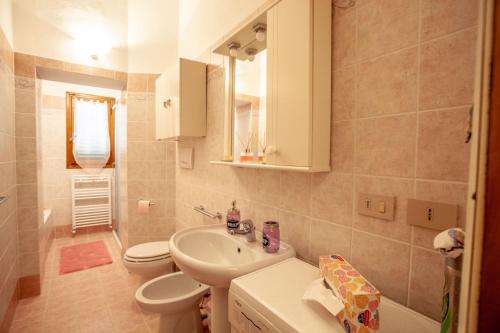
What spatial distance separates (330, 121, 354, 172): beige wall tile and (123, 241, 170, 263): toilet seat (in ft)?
5.40

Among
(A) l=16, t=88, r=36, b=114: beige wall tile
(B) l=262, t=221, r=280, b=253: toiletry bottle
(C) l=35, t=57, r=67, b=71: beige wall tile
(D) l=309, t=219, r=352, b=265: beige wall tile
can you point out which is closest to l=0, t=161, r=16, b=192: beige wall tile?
(A) l=16, t=88, r=36, b=114: beige wall tile

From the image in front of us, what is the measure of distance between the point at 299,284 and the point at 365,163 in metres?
0.51

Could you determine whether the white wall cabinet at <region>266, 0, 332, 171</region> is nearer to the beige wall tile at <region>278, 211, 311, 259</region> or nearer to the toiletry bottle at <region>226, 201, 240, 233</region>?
the beige wall tile at <region>278, 211, 311, 259</region>

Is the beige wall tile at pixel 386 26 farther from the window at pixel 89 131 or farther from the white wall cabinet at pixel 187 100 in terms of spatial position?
the window at pixel 89 131

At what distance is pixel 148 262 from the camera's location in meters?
1.95

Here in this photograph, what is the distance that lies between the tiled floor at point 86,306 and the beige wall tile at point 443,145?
2.07m

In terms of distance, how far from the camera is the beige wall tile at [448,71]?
2.19 feet

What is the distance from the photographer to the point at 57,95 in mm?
3609

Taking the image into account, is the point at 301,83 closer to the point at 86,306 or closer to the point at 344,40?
the point at 344,40

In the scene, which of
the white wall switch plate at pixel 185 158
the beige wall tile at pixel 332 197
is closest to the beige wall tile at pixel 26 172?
the white wall switch plate at pixel 185 158

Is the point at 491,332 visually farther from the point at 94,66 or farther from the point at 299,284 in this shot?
the point at 94,66

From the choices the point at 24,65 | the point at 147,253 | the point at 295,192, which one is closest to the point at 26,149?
the point at 24,65

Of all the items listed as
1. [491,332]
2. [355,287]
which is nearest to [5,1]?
[355,287]

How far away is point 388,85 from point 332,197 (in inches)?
18.3
